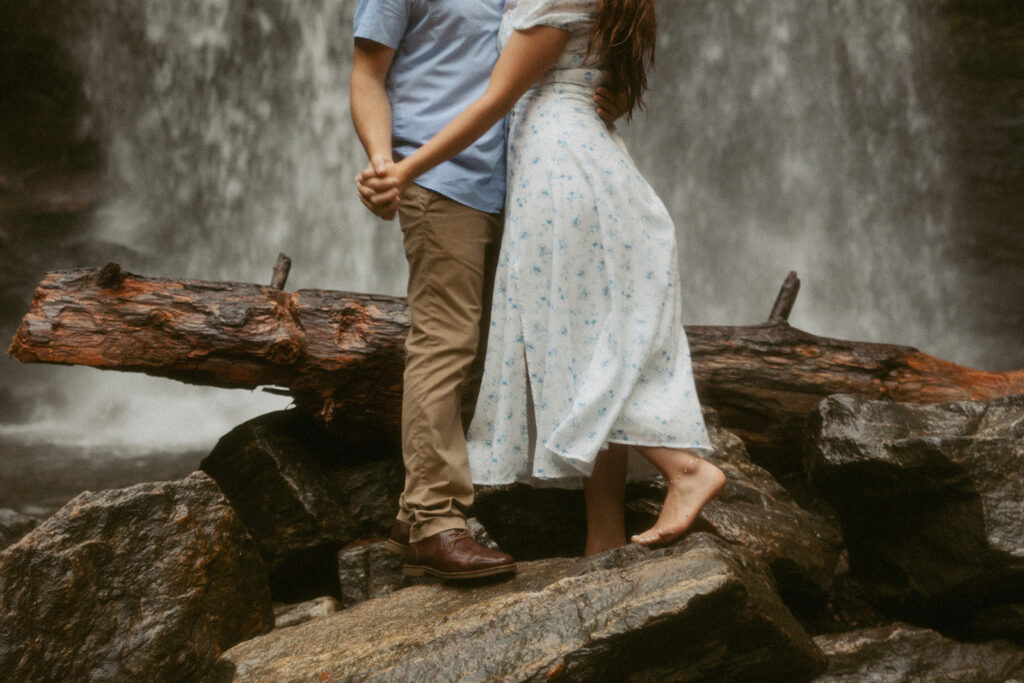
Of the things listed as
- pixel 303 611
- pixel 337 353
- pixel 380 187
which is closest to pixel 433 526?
pixel 380 187

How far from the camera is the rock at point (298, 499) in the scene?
3.66 meters

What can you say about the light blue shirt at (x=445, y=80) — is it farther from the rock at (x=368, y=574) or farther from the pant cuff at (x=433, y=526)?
the rock at (x=368, y=574)

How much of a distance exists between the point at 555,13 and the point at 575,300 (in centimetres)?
79

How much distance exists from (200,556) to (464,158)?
54.8 inches

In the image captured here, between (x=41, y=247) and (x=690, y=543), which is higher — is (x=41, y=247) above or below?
above

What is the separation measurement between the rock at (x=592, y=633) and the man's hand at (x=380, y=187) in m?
1.06

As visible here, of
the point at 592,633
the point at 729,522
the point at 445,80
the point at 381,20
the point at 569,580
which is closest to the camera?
the point at 592,633

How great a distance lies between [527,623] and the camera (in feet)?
6.84

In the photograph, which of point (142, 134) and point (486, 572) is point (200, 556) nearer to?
point (486, 572)

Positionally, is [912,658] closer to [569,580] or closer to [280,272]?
[569,580]

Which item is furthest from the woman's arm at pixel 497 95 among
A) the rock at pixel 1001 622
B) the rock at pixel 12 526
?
the rock at pixel 12 526

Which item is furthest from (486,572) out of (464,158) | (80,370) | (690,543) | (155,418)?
(80,370)

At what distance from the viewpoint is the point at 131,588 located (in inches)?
95.4

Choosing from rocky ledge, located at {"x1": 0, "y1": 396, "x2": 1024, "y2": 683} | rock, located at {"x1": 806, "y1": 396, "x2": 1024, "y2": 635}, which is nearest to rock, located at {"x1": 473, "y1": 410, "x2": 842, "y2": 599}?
rocky ledge, located at {"x1": 0, "y1": 396, "x2": 1024, "y2": 683}
